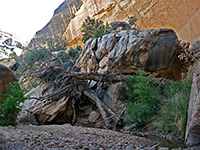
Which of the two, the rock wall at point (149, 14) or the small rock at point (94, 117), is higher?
the rock wall at point (149, 14)

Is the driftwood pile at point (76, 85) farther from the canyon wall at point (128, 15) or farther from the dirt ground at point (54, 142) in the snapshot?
the dirt ground at point (54, 142)

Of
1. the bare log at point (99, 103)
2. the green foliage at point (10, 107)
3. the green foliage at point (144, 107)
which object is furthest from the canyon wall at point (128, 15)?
the green foliage at point (144, 107)

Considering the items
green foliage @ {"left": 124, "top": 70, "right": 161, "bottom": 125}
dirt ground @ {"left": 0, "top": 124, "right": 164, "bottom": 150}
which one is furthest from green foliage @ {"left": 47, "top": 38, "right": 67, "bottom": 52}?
dirt ground @ {"left": 0, "top": 124, "right": 164, "bottom": 150}

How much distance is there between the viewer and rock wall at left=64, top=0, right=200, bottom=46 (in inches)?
689

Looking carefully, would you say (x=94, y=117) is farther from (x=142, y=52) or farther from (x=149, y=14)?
(x=149, y=14)

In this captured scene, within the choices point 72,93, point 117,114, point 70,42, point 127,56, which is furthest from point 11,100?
point 70,42

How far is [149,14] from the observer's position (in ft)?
75.8

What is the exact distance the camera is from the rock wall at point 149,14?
1751 centimetres

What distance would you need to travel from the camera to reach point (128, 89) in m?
8.28

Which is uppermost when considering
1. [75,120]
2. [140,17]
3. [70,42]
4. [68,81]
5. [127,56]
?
[140,17]

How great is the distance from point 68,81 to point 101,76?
2.08 metres

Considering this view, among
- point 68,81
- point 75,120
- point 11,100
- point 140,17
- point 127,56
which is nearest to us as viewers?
point 11,100

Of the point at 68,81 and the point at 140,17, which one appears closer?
the point at 68,81

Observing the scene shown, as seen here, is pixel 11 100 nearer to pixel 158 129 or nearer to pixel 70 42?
pixel 158 129
